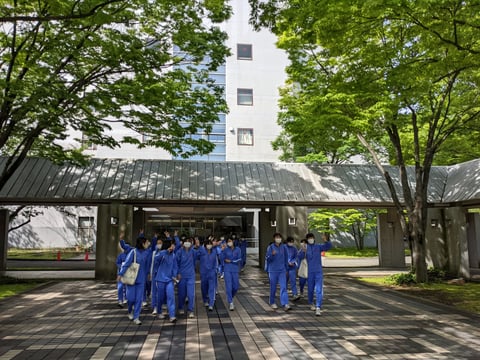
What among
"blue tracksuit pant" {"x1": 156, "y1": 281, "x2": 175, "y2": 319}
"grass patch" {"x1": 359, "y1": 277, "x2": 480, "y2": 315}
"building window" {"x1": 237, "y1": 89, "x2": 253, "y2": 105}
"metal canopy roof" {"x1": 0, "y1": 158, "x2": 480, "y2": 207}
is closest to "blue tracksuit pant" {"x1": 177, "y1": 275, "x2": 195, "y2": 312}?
"blue tracksuit pant" {"x1": 156, "y1": 281, "x2": 175, "y2": 319}

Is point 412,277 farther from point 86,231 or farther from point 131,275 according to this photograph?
point 86,231

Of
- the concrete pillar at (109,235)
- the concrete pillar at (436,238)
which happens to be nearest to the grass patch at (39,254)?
the concrete pillar at (109,235)

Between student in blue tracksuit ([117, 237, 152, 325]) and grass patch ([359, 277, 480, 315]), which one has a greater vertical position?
student in blue tracksuit ([117, 237, 152, 325])

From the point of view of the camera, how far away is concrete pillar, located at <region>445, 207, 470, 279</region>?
15945 mm

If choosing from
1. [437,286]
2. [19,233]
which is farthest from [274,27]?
[19,233]

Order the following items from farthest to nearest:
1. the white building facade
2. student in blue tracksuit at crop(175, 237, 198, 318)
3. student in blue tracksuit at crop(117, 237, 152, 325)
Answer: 1. the white building facade
2. student in blue tracksuit at crop(175, 237, 198, 318)
3. student in blue tracksuit at crop(117, 237, 152, 325)

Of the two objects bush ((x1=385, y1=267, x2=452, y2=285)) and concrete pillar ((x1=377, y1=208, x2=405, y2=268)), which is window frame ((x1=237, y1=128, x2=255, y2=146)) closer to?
concrete pillar ((x1=377, y1=208, x2=405, y2=268))

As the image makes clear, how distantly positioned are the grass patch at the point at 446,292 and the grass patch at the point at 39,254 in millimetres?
21185

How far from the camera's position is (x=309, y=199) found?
16547mm

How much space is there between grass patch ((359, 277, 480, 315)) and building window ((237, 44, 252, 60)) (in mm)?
25735

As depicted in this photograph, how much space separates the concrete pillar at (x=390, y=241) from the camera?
66.1ft

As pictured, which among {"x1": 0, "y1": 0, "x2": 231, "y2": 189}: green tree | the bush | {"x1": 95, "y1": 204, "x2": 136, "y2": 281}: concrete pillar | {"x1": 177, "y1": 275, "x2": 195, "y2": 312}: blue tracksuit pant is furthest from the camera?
{"x1": 95, "y1": 204, "x2": 136, "y2": 281}: concrete pillar

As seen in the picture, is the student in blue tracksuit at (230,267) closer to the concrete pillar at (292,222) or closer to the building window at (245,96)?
the concrete pillar at (292,222)

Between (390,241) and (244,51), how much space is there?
23.2 metres
